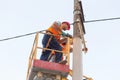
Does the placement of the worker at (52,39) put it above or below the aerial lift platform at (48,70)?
above

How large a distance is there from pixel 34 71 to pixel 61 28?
2.04m

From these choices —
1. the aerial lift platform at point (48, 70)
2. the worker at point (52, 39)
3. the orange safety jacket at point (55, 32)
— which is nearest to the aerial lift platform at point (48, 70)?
the aerial lift platform at point (48, 70)

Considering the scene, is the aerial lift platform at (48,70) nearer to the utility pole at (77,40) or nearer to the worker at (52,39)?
the utility pole at (77,40)

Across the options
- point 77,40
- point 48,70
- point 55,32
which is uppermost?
point 55,32

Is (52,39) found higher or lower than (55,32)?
lower

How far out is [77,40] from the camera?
10453 mm

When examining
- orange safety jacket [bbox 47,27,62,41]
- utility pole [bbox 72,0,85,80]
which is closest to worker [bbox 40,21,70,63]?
orange safety jacket [bbox 47,27,62,41]

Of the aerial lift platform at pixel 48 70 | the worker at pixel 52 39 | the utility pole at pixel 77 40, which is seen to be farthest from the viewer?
the worker at pixel 52 39

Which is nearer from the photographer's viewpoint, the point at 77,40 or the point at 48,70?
the point at 48,70

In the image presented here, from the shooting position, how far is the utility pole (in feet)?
32.3

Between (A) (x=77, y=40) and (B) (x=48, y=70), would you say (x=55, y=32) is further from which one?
(B) (x=48, y=70)

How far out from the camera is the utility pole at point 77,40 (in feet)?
32.3

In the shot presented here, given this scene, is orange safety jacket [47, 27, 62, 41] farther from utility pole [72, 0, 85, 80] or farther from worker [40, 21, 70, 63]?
utility pole [72, 0, 85, 80]

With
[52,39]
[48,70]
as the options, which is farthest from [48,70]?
[52,39]
